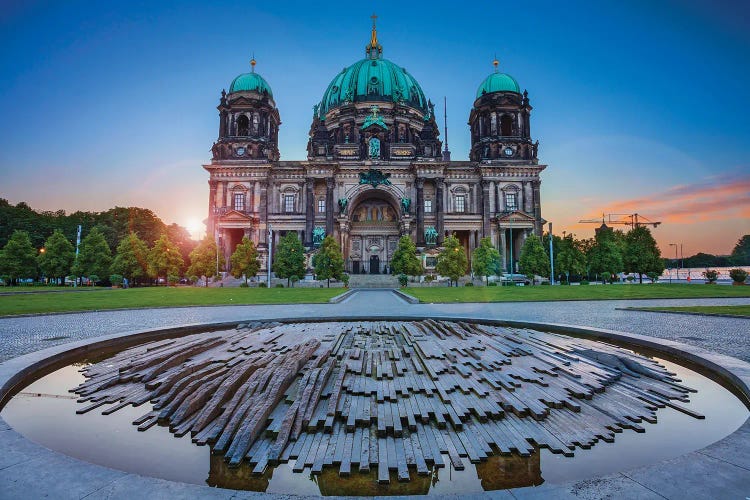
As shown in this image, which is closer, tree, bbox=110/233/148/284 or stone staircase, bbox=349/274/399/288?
stone staircase, bbox=349/274/399/288

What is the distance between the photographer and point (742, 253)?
12162 centimetres

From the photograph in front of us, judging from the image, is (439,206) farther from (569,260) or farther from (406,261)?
(569,260)

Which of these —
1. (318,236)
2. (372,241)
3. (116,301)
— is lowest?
(116,301)

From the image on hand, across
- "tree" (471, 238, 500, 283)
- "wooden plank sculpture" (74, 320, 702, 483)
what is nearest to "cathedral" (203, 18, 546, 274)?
"tree" (471, 238, 500, 283)

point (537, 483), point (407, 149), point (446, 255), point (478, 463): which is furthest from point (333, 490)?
point (407, 149)

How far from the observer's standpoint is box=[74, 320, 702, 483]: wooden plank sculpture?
4.11 meters

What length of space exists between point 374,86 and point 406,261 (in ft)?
118

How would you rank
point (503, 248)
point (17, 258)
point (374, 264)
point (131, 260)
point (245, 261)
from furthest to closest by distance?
1. point (374, 264)
2. point (503, 248)
3. point (131, 260)
4. point (17, 258)
5. point (245, 261)

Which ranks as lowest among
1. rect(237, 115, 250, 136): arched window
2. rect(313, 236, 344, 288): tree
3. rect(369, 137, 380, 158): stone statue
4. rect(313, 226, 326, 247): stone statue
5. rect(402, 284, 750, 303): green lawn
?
rect(402, 284, 750, 303): green lawn

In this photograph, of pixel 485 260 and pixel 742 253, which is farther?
pixel 742 253

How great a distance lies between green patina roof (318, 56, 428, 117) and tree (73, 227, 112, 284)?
40.7 m

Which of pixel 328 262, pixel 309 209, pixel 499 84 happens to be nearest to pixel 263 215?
pixel 309 209

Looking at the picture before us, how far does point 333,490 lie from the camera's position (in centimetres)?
347

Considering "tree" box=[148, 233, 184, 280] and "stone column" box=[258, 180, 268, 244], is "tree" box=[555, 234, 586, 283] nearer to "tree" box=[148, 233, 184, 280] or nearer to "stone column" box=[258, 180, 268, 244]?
"stone column" box=[258, 180, 268, 244]
